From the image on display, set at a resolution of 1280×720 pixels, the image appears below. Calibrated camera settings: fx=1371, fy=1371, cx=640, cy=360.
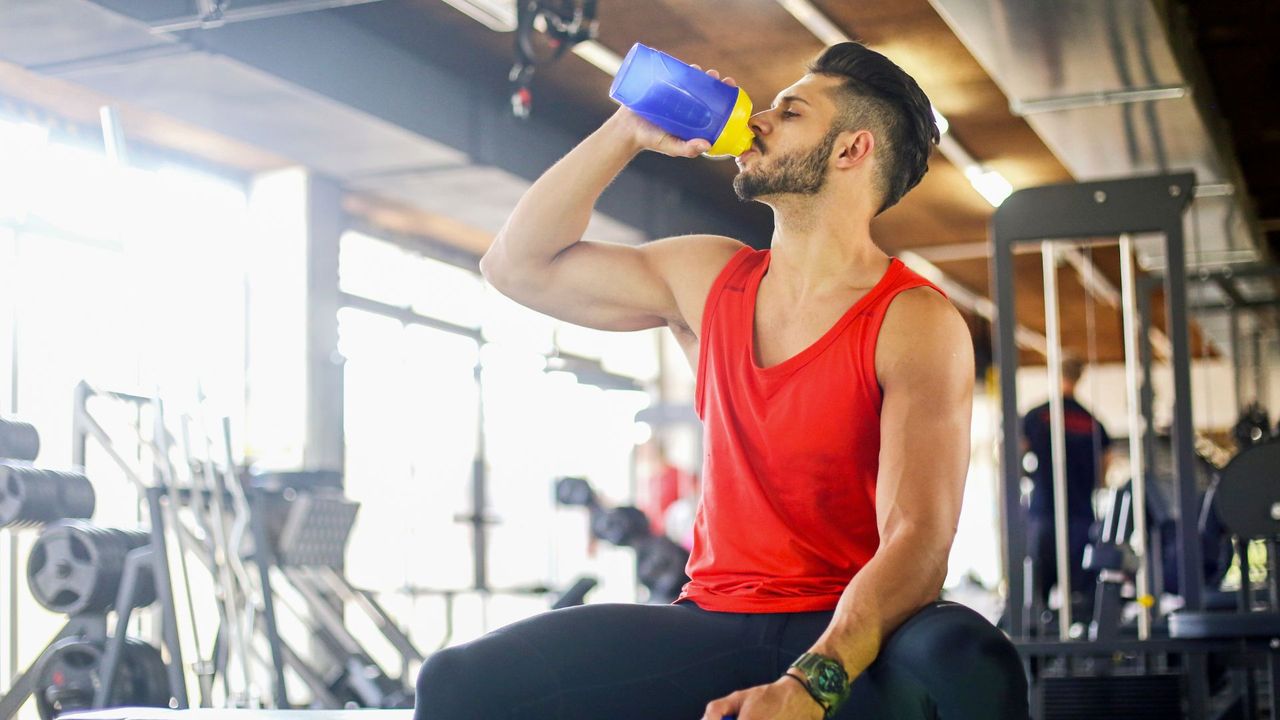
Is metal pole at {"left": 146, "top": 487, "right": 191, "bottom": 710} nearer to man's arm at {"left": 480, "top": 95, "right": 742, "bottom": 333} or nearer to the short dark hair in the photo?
man's arm at {"left": 480, "top": 95, "right": 742, "bottom": 333}

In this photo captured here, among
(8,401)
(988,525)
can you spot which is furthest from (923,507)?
(988,525)

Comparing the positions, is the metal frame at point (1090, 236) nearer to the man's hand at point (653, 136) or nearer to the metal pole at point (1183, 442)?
the metal pole at point (1183, 442)

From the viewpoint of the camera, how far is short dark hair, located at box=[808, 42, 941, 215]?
151 centimetres

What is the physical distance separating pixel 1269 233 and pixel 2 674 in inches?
350

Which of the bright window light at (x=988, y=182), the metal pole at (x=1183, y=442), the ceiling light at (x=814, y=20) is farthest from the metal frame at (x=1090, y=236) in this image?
the bright window light at (x=988, y=182)

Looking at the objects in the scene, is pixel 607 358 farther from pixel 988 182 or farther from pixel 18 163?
pixel 18 163

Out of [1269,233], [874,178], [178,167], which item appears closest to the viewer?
[874,178]

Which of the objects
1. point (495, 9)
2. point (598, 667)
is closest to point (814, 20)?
point (495, 9)

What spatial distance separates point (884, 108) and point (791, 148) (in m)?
0.12

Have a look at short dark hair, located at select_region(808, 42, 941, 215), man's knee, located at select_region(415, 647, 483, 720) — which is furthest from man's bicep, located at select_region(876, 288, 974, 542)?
man's knee, located at select_region(415, 647, 483, 720)

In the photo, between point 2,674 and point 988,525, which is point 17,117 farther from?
point 988,525

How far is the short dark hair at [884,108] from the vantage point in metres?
1.51

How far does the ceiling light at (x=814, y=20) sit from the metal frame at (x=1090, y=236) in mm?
1457

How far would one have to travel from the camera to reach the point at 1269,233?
33.2 feet
